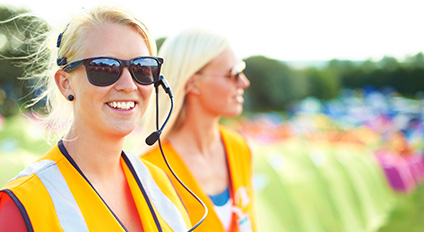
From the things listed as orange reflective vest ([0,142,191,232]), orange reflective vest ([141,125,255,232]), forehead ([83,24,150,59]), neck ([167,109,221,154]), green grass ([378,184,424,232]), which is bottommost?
green grass ([378,184,424,232])

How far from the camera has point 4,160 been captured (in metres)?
2.94

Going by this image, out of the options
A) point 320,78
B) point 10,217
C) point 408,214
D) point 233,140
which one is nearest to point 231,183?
point 233,140

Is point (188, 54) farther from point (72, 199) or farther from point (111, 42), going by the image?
point (72, 199)

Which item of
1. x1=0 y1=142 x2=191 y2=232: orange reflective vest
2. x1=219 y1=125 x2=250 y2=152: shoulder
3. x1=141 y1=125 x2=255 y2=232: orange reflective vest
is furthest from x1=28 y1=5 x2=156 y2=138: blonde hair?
x1=219 y1=125 x2=250 y2=152: shoulder

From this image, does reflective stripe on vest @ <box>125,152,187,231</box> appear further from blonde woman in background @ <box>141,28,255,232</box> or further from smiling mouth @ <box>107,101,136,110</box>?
blonde woman in background @ <box>141,28,255,232</box>

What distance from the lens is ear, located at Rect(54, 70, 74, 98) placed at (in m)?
1.37

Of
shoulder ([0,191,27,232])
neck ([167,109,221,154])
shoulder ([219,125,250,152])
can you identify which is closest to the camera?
shoulder ([0,191,27,232])

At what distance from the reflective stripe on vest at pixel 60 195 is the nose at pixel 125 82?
0.29 meters

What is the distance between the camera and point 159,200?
150 centimetres

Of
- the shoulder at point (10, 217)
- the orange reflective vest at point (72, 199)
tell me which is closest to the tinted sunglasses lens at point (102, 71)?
the orange reflective vest at point (72, 199)

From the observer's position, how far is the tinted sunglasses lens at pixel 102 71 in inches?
50.8

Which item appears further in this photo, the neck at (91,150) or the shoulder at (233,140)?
the shoulder at (233,140)

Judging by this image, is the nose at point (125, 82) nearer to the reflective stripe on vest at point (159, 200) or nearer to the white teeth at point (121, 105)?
the white teeth at point (121, 105)

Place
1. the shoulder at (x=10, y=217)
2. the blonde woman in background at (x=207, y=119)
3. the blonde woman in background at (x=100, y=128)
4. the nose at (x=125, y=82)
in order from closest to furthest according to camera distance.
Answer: the shoulder at (x=10, y=217)
the blonde woman in background at (x=100, y=128)
the nose at (x=125, y=82)
the blonde woman in background at (x=207, y=119)
